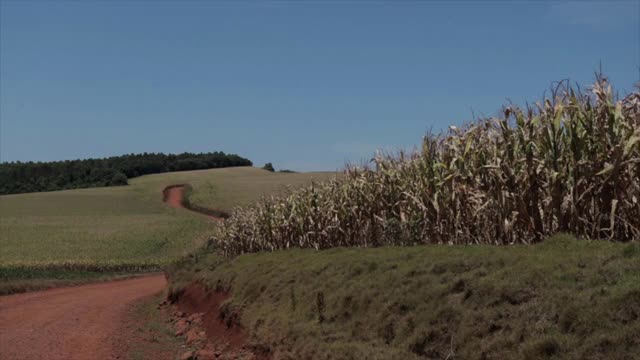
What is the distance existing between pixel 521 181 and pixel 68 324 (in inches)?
513

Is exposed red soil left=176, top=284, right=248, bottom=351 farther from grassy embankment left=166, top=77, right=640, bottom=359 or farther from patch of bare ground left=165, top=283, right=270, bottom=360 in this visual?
grassy embankment left=166, top=77, right=640, bottom=359

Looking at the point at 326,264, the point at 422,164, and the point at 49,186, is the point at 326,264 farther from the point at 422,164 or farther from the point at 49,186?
the point at 49,186

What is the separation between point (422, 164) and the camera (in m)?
13.8

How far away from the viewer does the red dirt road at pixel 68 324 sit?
14.0 meters

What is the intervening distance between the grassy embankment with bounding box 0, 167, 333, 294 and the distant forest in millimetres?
Answer: 29171

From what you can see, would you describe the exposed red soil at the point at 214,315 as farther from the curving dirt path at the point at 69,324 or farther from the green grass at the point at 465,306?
the curving dirt path at the point at 69,324

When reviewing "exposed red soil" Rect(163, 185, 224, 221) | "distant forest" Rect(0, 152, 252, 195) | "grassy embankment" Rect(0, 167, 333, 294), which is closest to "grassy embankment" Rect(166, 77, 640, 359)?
"grassy embankment" Rect(0, 167, 333, 294)

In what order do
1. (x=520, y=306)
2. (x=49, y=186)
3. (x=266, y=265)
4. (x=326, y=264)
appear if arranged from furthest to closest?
(x=49, y=186) → (x=266, y=265) → (x=326, y=264) → (x=520, y=306)

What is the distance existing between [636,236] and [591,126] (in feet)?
5.32

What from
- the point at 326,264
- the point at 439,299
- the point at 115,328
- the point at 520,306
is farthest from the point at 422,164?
the point at 115,328

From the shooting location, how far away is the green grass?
248 inches

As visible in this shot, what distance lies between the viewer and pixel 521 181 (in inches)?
415

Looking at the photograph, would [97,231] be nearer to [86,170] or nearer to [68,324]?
[68,324]

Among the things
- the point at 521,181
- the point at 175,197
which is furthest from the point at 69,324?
the point at 175,197
